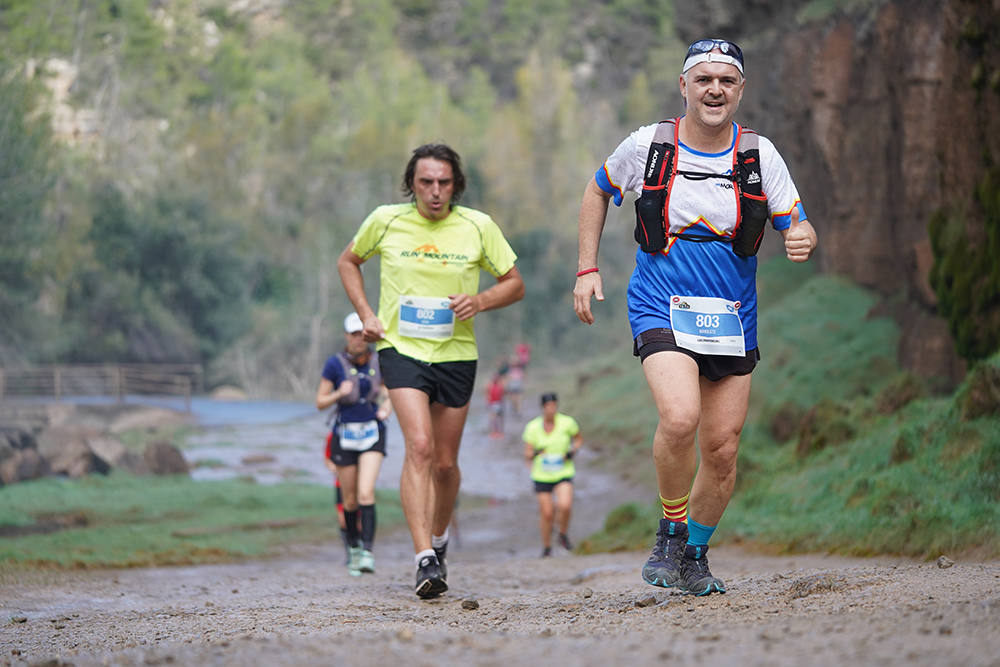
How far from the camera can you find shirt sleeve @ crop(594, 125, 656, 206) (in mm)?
5488

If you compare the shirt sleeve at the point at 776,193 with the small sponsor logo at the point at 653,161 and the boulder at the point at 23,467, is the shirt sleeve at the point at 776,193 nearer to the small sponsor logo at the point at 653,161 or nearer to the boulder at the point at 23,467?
the small sponsor logo at the point at 653,161

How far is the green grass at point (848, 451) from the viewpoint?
8523 mm

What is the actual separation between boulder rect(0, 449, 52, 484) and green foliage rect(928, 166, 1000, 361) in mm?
11343

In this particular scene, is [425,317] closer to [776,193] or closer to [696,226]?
[696,226]

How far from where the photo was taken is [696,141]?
5.43 meters

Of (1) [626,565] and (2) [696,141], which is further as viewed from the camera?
(1) [626,565]

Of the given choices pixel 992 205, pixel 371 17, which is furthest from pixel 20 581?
pixel 371 17

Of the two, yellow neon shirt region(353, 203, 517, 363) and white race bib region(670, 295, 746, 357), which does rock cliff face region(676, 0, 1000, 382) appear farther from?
white race bib region(670, 295, 746, 357)

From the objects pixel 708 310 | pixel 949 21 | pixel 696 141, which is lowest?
pixel 708 310

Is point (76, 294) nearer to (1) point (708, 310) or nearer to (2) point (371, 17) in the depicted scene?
(1) point (708, 310)

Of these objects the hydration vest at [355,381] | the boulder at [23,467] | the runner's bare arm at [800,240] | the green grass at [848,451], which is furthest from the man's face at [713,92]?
the boulder at [23,467]

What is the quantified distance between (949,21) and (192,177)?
3537 centimetres

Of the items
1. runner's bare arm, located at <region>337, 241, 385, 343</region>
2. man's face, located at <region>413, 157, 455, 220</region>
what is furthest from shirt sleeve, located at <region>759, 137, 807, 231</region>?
runner's bare arm, located at <region>337, 241, 385, 343</region>

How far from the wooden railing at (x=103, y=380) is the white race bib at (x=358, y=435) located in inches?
488
